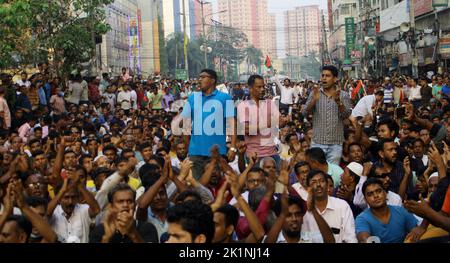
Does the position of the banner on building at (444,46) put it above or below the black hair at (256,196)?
above

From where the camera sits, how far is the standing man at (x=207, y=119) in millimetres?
8711

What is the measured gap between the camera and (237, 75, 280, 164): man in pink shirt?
9281mm

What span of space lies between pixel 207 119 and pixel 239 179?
218cm

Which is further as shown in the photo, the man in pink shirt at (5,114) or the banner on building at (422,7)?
the banner on building at (422,7)

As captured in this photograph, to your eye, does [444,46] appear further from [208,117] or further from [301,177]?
[301,177]

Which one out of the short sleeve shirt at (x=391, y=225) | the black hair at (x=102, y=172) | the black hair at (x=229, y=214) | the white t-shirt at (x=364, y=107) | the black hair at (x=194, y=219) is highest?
the white t-shirt at (x=364, y=107)

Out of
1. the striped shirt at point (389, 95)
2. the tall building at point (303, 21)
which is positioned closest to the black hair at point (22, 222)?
the striped shirt at point (389, 95)

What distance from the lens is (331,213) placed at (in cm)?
669

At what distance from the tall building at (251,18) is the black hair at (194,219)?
153619 millimetres

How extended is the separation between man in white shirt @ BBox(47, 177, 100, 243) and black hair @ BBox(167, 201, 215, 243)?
2.41 meters

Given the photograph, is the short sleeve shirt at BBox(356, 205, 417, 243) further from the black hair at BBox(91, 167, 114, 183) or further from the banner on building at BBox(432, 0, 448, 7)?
the banner on building at BBox(432, 0, 448, 7)

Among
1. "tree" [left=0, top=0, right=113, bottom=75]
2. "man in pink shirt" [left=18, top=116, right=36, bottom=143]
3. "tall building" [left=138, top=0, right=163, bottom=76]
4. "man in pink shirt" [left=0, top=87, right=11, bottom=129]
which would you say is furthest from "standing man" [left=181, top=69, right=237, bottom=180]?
"tall building" [left=138, top=0, right=163, bottom=76]

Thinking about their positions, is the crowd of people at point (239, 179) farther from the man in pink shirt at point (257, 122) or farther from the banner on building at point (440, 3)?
the banner on building at point (440, 3)
